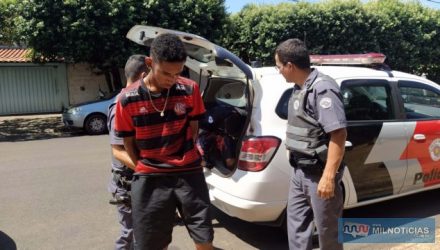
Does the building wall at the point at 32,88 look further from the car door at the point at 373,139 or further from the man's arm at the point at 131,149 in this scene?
the man's arm at the point at 131,149

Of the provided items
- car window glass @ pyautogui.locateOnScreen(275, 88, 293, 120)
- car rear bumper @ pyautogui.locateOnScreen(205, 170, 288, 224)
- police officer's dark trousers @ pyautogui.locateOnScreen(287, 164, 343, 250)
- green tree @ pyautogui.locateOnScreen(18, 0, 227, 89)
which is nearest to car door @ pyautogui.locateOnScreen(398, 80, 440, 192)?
car window glass @ pyautogui.locateOnScreen(275, 88, 293, 120)

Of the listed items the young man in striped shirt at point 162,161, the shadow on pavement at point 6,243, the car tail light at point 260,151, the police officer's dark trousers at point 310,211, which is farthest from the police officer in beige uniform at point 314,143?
the shadow on pavement at point 6,243

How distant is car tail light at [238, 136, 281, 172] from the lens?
3.71m

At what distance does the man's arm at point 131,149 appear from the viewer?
104 inches

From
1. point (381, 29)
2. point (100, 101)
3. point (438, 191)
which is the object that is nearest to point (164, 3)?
point (100, 101)

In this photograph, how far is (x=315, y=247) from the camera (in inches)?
162

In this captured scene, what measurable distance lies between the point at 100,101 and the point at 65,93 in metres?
7.58

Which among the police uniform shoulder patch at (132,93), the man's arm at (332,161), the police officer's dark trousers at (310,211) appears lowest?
the police officer's dark trousers at (310,211)

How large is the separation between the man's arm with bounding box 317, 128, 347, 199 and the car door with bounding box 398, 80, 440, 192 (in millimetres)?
1889

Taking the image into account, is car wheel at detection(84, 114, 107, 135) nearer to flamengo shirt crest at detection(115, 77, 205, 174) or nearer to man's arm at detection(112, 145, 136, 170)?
man's arm at detection(112, 145, 136, 170)

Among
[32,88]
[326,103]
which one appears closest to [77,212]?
[326,103]

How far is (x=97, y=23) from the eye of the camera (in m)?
13.1

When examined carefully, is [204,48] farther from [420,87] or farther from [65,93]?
[65,93]

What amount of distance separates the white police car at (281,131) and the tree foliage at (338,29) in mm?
11591
